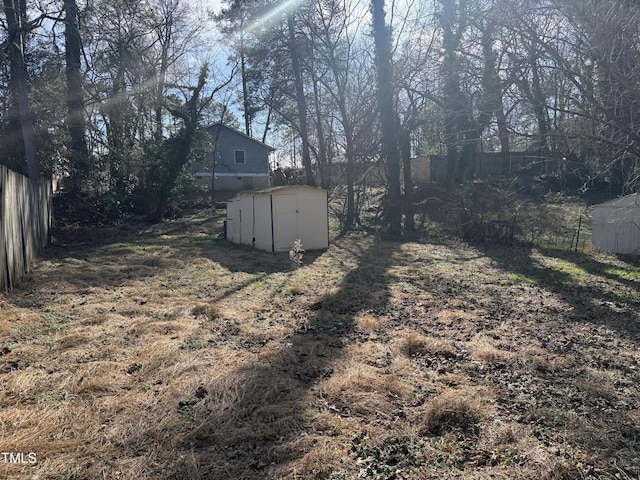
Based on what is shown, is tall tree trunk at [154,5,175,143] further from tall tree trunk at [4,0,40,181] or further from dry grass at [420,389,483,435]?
dry grass at [420,389,483,435]

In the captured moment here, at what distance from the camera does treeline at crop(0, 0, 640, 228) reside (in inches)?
220

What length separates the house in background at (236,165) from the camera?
1106 inches

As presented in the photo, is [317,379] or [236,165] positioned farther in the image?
[236,165]

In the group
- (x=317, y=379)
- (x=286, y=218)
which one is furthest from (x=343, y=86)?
(x=317, y=379)

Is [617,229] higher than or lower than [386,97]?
lower

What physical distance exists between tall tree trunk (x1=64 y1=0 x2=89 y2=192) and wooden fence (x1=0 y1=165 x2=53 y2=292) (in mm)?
5559

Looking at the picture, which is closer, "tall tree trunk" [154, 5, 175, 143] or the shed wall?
the shed wall

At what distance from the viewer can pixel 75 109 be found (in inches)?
558

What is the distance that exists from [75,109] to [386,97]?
10.2 m

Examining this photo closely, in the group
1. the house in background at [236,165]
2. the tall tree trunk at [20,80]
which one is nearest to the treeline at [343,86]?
the tall tree trunk at [20,80]

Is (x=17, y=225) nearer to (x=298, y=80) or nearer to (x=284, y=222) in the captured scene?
(x=284, y=222)

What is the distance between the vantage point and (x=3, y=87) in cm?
1286

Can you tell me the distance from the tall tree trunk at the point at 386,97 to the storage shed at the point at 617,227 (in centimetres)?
600

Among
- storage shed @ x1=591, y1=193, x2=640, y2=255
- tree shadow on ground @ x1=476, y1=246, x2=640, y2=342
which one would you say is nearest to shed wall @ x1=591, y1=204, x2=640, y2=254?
storage shed @ x1=591, y1=193, x2=640, y2=255
